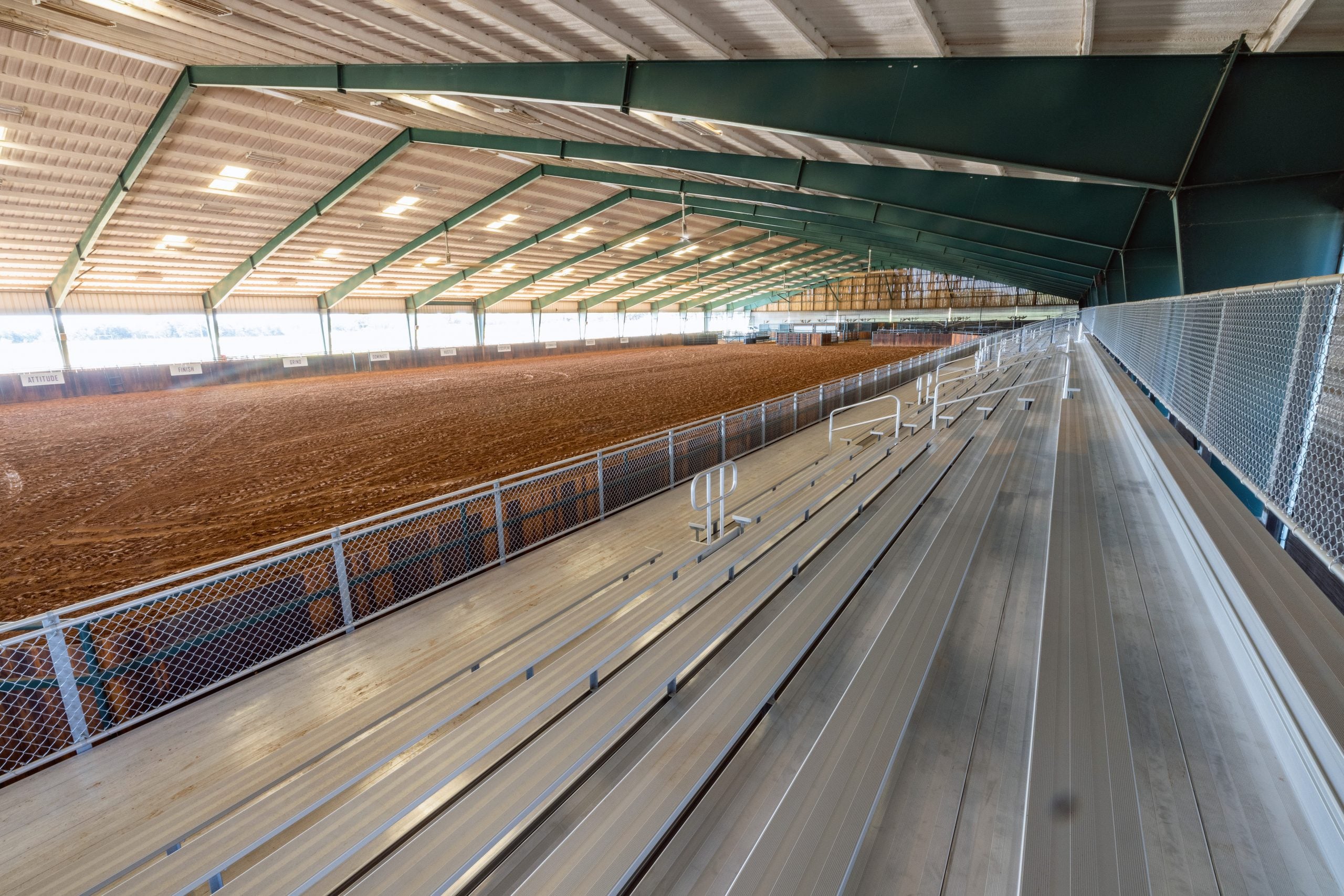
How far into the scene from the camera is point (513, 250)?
31.8 metres

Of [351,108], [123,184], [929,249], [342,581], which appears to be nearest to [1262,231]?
[342,581]

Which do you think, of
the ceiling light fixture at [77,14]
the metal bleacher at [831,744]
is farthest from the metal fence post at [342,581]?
the ceiling light fixture at [77,14]

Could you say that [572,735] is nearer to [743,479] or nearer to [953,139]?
[953,139]

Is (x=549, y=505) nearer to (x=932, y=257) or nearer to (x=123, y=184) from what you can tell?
(x=123, y=184)

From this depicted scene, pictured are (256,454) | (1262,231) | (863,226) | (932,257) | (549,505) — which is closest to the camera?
(1262,231)

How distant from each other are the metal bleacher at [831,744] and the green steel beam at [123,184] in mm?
18045

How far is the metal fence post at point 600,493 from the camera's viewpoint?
8.41 m

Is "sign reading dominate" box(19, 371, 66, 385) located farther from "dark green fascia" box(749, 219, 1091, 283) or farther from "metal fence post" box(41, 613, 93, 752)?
"dark green fascia" box(749, 219, 1091, 283)

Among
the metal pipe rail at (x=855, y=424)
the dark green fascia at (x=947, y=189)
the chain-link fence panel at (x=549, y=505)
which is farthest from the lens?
the dark green fascia at (x=947, y=189)

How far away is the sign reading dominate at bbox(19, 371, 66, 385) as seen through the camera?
22.0 metres

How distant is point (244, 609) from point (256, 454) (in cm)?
867

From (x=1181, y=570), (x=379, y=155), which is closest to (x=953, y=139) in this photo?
(x=1181, y=570)

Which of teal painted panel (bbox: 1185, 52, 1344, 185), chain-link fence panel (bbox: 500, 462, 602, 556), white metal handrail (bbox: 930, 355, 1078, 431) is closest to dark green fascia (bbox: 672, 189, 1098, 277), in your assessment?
white metal handrail (bbox: 930, 355, 1078, 431)

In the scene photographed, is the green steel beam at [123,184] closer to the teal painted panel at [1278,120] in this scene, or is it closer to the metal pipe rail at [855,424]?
the metal pipe rail at [855,424]
